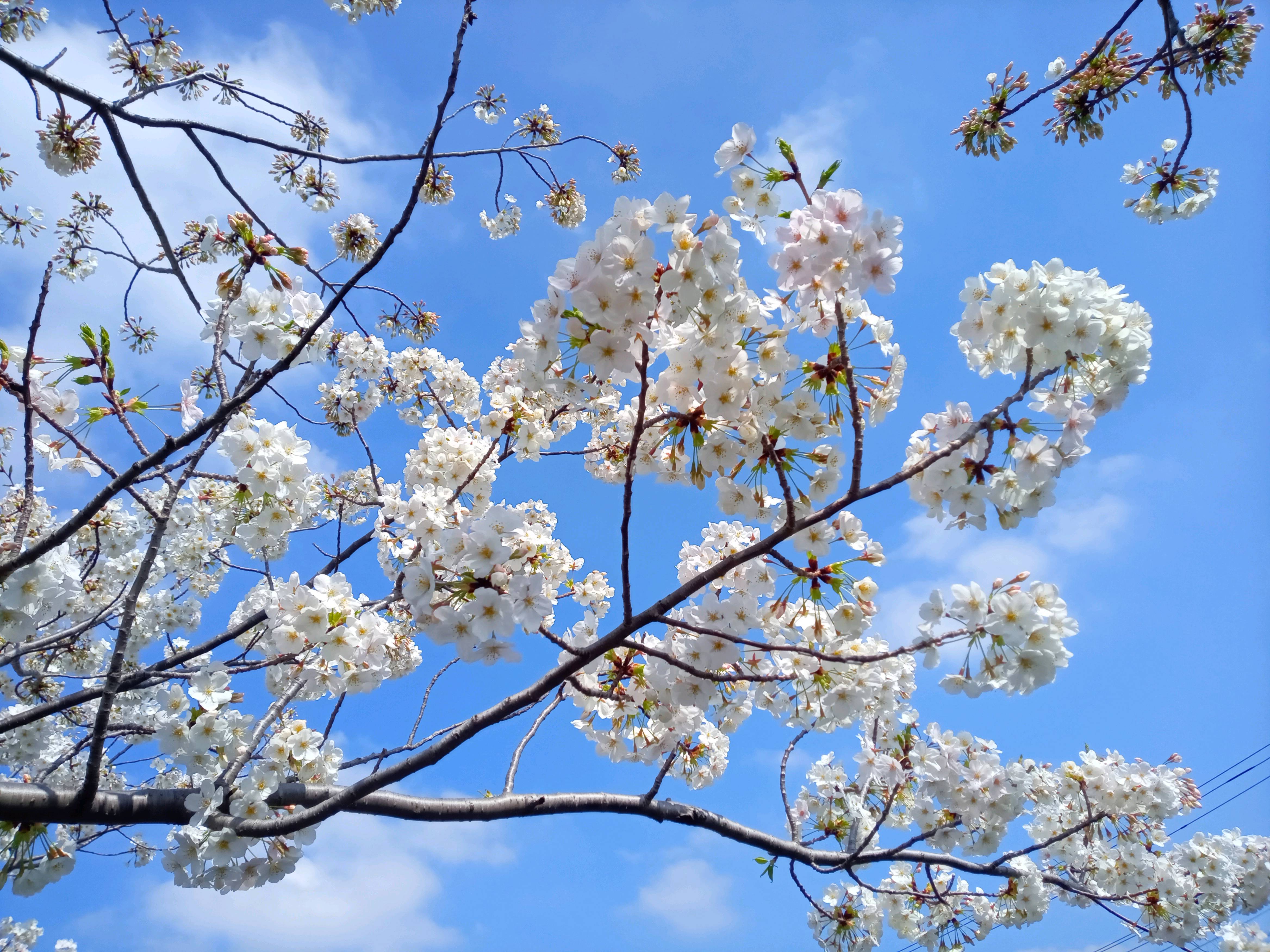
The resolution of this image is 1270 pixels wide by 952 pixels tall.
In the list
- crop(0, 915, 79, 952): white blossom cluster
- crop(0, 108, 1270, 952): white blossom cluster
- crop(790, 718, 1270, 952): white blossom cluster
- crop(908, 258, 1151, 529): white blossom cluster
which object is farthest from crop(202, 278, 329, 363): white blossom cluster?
crop(0, 915, 79, 952): white blossom cluster

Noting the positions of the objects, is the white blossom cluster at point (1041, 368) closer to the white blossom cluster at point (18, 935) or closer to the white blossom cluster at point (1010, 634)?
the white blossom cluster at point (1010, 634)

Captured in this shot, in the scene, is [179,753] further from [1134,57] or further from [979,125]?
[1134,57]

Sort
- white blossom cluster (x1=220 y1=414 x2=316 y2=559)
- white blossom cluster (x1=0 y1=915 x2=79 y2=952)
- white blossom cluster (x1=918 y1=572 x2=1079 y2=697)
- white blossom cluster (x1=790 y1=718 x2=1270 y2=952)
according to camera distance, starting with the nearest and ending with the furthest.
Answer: white blossom cluster (x1=918 y1=572 x2=1079 y2=697) < white blossom cluster (x1=220 y1=414 x2=316 y2=559) < white blossom cluster (x1=790 y1=718 x2=1270 y2=952) < white blossom cluster (x1=0 y1=915 x2=79 y2=952)

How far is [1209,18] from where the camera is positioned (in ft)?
14.0

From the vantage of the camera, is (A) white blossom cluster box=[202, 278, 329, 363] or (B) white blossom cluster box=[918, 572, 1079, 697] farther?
(A) white blossom cluster box=[202, 278, 329, 363]

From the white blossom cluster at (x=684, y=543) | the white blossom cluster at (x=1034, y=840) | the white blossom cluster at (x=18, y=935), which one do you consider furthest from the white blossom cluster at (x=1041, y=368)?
the white blossom cluster at (x=18, y=935)

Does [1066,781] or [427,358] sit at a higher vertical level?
[427,358]

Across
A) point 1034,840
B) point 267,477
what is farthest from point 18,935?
point 1034,840

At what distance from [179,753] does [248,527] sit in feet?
4.20

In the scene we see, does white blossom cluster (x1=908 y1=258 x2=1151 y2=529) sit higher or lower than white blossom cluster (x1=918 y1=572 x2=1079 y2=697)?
higher

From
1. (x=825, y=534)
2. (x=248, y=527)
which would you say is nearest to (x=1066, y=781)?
(x=825, y=534)

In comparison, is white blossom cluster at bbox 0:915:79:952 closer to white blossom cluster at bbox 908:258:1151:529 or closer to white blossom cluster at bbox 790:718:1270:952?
white blossom cluster at bbox 790:718:1270:952

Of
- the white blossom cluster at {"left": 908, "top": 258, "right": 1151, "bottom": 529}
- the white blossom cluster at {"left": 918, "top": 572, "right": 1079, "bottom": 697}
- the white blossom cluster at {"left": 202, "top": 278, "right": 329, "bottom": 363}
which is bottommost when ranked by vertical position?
the white blossom cluster at {"left": 918, "top": 572, "right": 1079, "bottom": 697}

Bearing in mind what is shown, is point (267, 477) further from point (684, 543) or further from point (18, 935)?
point (18, 935)
